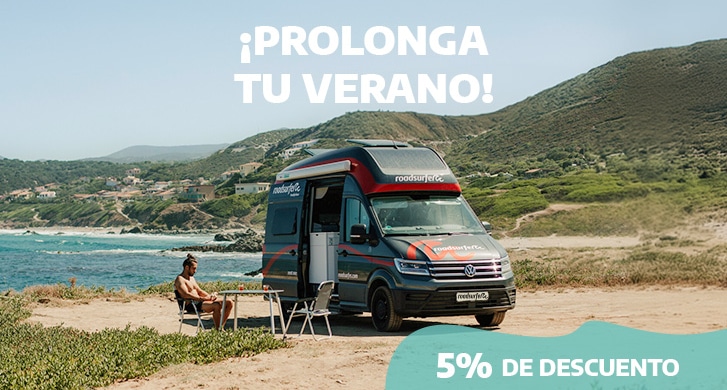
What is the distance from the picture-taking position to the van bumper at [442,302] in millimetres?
12789

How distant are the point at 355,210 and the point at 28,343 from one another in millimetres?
5315

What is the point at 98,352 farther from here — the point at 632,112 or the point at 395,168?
the point at 632,112

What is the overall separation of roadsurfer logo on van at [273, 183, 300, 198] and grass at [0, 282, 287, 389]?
4.50 meters

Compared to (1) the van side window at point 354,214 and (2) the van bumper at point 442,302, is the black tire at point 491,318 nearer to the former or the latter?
(2) the van bumper at point 442,302

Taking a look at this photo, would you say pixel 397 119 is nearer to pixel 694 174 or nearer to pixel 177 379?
pixel 694 174

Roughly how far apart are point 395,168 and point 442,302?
241 centimetres

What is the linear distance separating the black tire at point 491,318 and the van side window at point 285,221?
3918mm

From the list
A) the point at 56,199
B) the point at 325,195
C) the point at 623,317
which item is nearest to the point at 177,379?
the point at 325,195

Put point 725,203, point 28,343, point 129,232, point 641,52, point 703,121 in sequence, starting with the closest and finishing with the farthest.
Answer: point 28,343, point 725,203, point 703,121, point 641,52, point 129,232

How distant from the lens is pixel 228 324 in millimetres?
15914

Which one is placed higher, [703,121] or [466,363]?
[703,121]

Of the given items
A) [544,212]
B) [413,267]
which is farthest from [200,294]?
[544,212]

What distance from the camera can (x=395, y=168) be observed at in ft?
46.0

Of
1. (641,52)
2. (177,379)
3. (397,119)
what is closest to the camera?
(177,379)
